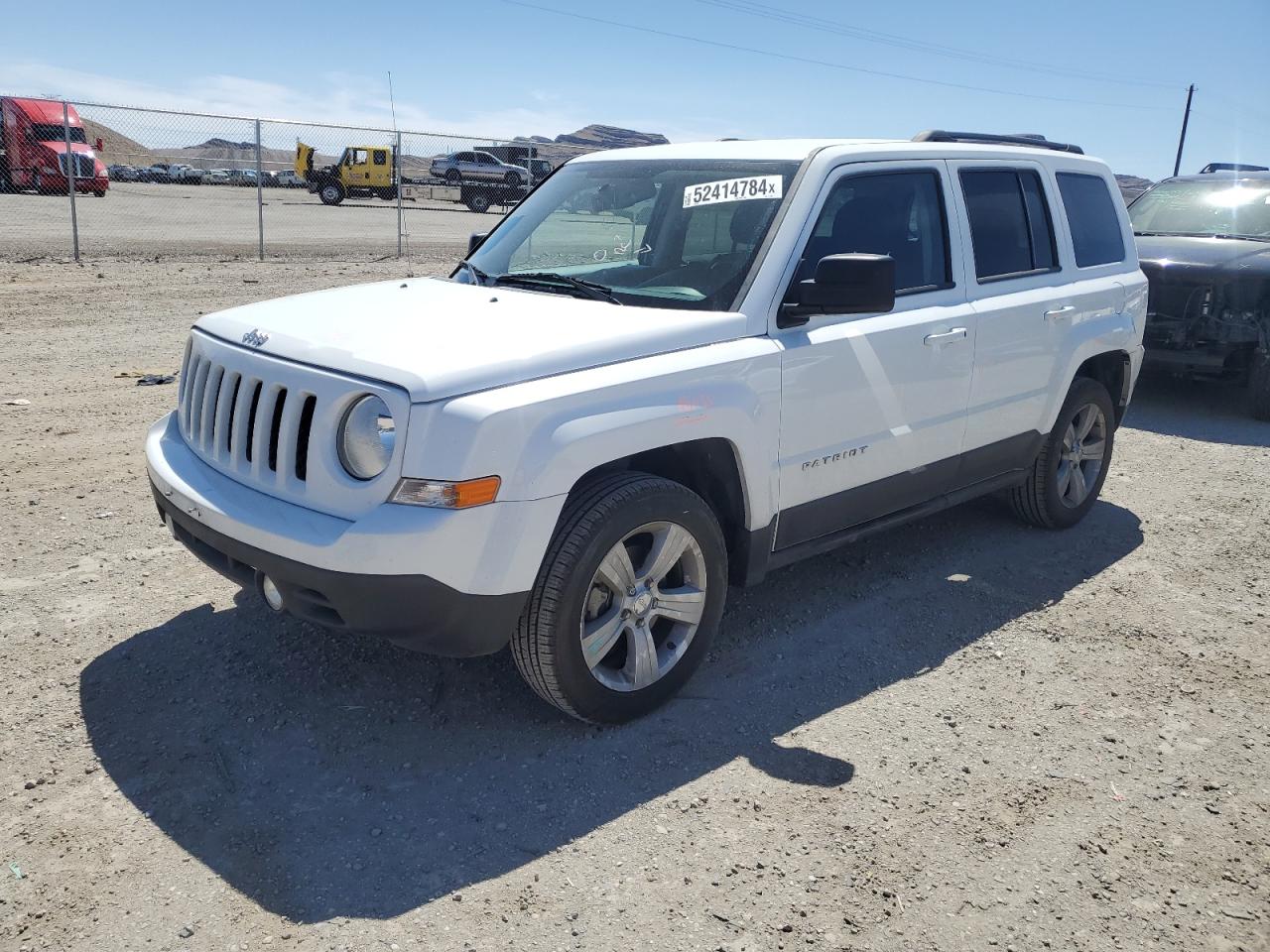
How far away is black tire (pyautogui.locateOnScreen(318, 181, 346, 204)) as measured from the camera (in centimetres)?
3484

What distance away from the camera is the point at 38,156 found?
25.3 m

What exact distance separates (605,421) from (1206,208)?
29.9 ft

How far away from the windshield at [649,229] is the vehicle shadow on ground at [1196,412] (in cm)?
574

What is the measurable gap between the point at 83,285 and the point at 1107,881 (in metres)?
13.0

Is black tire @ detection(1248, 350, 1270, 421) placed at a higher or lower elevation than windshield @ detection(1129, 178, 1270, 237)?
lower

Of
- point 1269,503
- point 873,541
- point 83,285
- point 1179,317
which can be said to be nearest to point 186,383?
point 873,541

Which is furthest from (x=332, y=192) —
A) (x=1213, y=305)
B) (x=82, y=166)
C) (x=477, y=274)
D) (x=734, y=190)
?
(x=734, y=190)

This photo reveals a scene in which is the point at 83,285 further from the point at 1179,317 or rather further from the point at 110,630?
the point at 1179,317

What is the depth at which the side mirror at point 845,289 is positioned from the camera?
148 inches

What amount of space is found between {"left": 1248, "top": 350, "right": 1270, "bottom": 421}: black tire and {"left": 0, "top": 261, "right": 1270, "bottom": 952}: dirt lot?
419 cm

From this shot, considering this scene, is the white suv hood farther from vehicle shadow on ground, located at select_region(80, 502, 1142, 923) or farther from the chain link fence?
the chain link fence

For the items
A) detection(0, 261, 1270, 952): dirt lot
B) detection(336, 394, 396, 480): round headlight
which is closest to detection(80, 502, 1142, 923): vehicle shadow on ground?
detection(0, 261, 1270, 952): dirt lot

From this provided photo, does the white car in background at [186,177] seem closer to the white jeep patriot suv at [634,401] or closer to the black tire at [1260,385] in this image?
the black tire at [1260,385]

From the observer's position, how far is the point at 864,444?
435cm
